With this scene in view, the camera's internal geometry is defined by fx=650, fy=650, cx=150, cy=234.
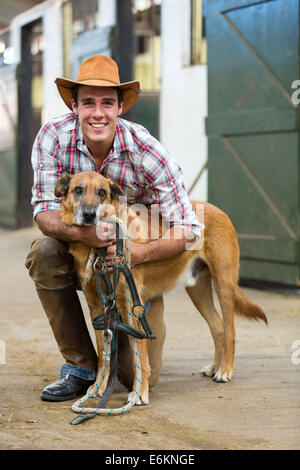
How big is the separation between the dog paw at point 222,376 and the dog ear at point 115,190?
1087 millimetres

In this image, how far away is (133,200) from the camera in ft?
11.1

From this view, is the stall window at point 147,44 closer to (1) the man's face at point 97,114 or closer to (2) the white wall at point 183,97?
(2) the white wall at point 183,97

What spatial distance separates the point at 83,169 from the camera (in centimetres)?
325

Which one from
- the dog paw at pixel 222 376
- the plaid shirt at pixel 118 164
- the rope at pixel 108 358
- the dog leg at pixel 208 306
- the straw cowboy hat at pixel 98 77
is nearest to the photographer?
the rope at pixel 108 358

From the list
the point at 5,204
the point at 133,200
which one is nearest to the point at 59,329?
the point at 133,200

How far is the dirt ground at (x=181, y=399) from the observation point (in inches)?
95.8

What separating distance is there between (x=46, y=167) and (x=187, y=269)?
924mm

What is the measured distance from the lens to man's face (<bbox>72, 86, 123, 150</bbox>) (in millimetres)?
3109

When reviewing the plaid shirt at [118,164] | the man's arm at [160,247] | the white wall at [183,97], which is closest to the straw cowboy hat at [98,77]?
the plaid shirt at [118,164]

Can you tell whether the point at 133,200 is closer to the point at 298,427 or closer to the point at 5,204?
the point at 298,427

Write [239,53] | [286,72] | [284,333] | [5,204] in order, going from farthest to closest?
[5,204], [239,53], [286,72], [284,333]

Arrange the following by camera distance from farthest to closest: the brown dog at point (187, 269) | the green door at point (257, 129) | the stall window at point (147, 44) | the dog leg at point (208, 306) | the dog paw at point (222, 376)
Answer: the stall window at point (147, 44)
the green door at point (257, 129)
the dog leg at point (208, 306)
the dog paw at point (222, 376)
the brown dog at point (187, 269)

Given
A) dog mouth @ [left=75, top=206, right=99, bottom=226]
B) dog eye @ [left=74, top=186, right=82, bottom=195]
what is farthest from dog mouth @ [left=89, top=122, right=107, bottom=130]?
dog mouth @ [left=75, top=206, right=99, bottom=226]

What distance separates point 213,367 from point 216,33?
4126 mm
